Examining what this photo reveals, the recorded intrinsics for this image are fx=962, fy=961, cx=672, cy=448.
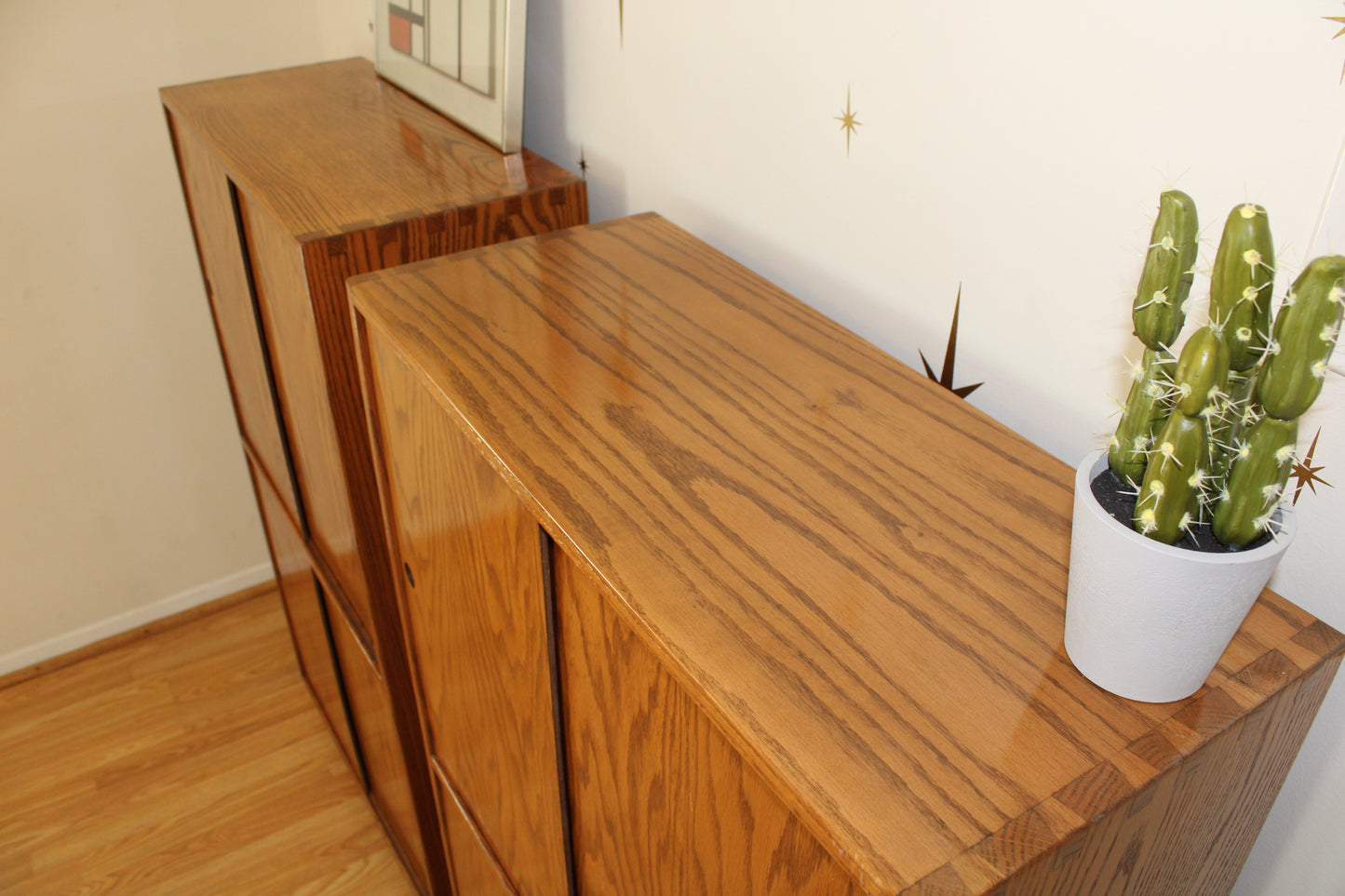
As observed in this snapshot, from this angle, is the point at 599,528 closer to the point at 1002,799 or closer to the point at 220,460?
the point at 1002,799

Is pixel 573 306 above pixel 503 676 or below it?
above

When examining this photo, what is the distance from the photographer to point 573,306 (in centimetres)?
86

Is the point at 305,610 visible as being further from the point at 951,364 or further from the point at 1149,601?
the point at 1149,601

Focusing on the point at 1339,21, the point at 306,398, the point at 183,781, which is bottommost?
the point at 183,781

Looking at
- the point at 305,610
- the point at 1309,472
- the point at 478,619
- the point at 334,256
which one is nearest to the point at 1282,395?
the point at 1309,472

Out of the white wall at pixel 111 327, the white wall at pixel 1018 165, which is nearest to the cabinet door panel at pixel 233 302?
the white wall at pixel 111 327

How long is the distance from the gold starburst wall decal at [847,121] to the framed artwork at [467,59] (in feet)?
1.50

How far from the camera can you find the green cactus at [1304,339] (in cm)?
39

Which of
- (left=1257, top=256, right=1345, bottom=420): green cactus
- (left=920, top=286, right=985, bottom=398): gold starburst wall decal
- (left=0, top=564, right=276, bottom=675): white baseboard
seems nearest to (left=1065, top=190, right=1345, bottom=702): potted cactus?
(left=1257, top=256, right=1345, bottom=420): green cactus

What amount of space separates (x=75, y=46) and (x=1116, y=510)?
1.97 m

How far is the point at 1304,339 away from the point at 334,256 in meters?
0.87

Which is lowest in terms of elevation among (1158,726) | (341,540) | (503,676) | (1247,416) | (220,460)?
(220,460)

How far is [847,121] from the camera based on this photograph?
0.83 meters

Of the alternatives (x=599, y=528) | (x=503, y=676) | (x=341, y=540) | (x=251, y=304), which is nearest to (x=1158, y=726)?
(x=599, y=528)
